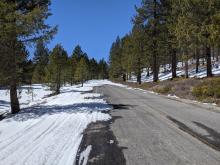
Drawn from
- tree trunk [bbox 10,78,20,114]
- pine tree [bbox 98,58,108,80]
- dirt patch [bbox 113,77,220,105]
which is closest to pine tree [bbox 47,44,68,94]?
dirt patch [bbox 113,77,220,105]

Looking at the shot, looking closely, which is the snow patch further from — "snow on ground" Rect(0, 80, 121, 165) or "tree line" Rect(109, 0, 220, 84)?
"tree line" Rect(109, 0, 220, 84)

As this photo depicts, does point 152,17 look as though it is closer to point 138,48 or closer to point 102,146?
point 138,48

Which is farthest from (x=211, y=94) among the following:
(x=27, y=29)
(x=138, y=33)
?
(x=138, y=33)

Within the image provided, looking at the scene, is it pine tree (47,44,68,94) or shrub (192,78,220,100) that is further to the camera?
pine tree (47,44,68,94)

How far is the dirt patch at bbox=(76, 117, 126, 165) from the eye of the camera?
7.45 metres

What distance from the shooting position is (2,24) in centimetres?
1845

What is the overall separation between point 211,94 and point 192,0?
9231 mm

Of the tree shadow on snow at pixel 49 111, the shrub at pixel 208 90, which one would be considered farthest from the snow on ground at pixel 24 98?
the shrub at pixel 208 90

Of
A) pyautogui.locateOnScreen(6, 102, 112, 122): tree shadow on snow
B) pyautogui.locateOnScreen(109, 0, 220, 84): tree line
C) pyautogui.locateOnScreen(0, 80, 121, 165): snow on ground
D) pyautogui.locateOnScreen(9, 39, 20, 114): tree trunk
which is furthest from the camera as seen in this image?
pyautogui.locateOnScreen(109, 0, 220, 84): tree line

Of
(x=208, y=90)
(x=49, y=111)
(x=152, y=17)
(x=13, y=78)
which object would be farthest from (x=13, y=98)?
(x=152, y=17)

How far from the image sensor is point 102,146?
29.6 ft

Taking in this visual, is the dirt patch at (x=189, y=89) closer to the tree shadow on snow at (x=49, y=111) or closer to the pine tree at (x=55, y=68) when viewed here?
the tree shadow on snow at (x=49, y=111)

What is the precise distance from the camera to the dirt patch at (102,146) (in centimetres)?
745

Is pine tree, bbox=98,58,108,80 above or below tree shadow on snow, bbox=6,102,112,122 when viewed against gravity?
above
